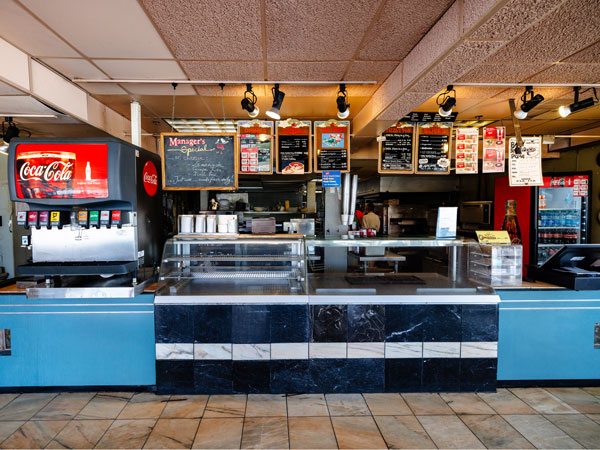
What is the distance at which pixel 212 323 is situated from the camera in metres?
3.11

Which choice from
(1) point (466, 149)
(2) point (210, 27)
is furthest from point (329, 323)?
(1) point (466, 149)

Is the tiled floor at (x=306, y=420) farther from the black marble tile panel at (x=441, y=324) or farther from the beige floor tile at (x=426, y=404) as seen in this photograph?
the black marble tile panel at (x=441, y=324)

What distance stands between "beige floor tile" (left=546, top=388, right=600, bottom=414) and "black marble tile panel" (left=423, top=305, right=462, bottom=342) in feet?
3.70

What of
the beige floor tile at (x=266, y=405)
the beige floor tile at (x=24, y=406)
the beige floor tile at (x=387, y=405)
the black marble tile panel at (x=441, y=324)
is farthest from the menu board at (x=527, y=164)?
the beige floor tile at (x=24, y=406)

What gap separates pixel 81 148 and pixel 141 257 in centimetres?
116

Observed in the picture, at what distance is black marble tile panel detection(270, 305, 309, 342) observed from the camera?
3.12 metres

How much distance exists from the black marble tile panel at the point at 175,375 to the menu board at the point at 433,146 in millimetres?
3889

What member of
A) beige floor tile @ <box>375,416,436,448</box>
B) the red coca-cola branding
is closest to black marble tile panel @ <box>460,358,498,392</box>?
beige floor tile @ <box>375,416,436,448</box>

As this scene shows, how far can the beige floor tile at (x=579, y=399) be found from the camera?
116 inches

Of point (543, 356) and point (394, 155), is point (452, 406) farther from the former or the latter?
point (394, 155)

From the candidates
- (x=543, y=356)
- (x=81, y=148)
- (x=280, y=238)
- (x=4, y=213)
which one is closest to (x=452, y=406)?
(x=543, y=356)

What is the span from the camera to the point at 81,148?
300 cm

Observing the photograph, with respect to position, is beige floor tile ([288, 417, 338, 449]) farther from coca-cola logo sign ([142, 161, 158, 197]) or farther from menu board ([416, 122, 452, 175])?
menu board ([416, 122, 452, 175])

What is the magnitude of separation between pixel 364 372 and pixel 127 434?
2.09m
